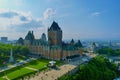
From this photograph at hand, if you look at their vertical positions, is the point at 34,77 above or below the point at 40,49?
below

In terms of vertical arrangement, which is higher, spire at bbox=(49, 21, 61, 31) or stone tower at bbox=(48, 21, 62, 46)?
spire at bbox=(49, 21, 61, 31)

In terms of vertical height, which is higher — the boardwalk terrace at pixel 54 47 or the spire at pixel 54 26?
the spire at pixel 54 26

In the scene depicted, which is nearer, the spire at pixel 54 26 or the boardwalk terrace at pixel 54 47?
the boardwalk terrace at pixel 54 47

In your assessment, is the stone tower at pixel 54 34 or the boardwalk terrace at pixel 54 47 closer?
the boardwalk terrace at pixel 54 47

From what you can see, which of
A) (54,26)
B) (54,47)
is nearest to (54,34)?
(54,26)

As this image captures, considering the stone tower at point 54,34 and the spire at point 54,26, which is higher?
the spire at point 54,26

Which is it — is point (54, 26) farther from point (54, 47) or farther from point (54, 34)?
point (54, 47)

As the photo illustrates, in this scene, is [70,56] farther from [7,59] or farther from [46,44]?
[7,59]

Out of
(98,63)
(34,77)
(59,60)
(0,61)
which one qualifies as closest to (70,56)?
(59,60)
